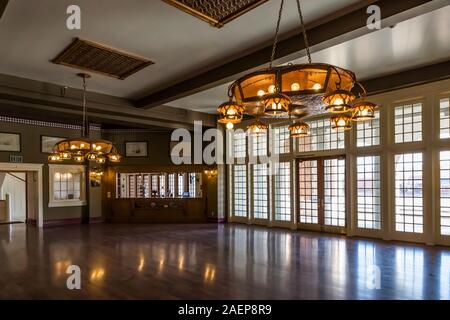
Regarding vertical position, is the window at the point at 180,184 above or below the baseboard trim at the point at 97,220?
above

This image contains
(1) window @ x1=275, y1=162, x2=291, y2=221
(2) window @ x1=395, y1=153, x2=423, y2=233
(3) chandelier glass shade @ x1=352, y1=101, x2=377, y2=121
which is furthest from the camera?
(1) window @ x1=275, y1=162, x2=291, y2=221

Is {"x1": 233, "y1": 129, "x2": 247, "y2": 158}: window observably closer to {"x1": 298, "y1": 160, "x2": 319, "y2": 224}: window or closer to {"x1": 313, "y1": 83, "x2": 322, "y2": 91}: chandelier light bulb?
{"x1": 298, "y1": 160, "x2": 319, "y2": 224}: window


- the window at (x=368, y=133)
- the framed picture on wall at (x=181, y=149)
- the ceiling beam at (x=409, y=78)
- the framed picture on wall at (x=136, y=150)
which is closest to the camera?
the ceiling beam at (x=409, y=78)

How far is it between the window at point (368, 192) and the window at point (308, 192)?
133cm

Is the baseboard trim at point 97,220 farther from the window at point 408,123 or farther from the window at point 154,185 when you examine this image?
the window at point 408,123

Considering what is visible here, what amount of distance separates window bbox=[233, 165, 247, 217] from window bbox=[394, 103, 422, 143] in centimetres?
501

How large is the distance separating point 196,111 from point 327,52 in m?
5.56

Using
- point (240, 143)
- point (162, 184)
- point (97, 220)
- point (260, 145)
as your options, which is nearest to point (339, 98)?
point (260, 145)

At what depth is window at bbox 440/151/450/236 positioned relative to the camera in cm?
702

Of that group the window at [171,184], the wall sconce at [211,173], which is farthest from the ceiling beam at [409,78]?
the window at [171,184]

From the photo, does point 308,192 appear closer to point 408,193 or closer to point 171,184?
point 408,193

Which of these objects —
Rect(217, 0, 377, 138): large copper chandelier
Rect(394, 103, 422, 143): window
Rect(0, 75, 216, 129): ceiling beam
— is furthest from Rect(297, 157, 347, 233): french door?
Rect(217, 0, 377, 138): large copper chandelier

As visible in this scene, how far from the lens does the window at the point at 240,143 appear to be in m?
11.5
